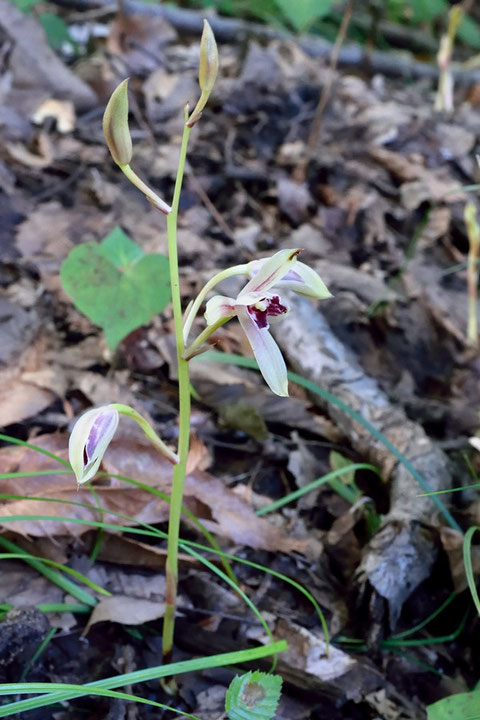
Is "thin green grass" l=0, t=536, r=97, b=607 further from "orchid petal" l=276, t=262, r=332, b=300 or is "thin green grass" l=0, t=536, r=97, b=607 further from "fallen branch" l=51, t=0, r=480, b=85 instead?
"fallen branch" l=51, t=0, r=480, b=85

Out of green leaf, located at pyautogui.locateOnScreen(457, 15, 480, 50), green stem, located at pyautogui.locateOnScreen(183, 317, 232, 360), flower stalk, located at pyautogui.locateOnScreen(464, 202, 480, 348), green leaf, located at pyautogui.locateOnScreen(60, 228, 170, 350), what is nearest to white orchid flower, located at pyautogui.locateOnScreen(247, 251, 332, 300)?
green stem, located at pyautogui.locateOnScreen(183, 317, 232, 360)

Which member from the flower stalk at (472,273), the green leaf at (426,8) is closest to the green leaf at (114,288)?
the flower stalk at (472,273)

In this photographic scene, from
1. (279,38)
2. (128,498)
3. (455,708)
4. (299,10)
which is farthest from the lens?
(279,38)

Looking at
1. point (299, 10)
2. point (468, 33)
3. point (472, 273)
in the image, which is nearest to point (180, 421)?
point (472, 273)

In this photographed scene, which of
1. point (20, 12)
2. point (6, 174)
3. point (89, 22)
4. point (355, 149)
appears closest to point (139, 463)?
point (6, 174)

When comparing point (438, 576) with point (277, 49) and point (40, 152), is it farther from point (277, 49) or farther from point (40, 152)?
point (277, 49)

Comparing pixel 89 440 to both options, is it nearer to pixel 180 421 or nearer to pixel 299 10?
pixel 180 421

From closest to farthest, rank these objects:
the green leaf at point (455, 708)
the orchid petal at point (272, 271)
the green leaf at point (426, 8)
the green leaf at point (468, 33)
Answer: the orchid petal at point (272, 271)
the green leaf at point (455, 708)
the green leaf at point (426, 8)
the green leaf at point (468, 33)

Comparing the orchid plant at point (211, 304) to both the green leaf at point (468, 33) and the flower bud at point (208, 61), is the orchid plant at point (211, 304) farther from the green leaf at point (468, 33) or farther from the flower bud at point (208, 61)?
the green leaf at point (468, 33)
